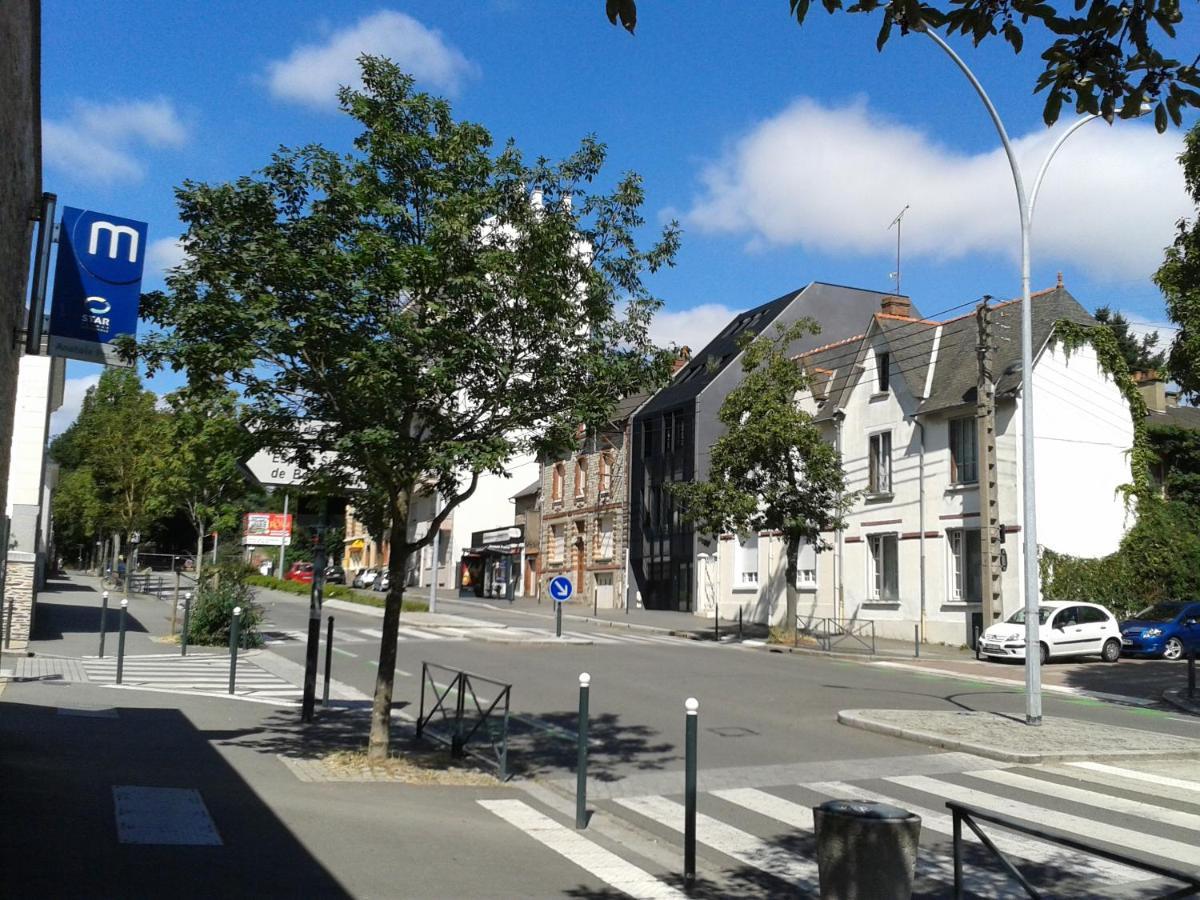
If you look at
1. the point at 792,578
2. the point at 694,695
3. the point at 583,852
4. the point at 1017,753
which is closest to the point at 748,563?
the point at 792,578

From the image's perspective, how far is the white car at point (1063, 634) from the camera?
84.0 feet

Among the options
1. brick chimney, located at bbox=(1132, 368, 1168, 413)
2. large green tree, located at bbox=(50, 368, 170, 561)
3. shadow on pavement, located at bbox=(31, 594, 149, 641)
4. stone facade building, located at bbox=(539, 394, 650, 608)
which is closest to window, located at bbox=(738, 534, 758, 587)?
stone facade building, located at bbox=(539, 394, 650, 608)

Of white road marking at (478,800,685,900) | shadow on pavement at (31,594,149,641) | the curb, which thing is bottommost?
white road marking at (478,800,685,900)

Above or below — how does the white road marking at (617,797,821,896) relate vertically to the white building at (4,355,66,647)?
below

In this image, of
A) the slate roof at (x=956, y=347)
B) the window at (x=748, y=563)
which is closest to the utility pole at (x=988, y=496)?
the slate roof at (x=956, y=347)

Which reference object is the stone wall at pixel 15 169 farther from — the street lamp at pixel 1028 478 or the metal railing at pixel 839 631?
the metal railing at pixel 839 631

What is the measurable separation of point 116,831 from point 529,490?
51.1 meters

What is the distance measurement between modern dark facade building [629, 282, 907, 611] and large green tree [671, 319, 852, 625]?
13.3 metres

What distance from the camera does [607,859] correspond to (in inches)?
306

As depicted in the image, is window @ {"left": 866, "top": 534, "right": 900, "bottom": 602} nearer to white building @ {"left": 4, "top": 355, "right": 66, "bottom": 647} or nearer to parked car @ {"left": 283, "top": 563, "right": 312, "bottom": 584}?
white building @ {"left": 4, "top": 355, "right": 66, "bottom": 647}

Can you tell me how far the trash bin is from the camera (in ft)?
17.7

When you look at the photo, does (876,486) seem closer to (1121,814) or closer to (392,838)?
(1121,814)

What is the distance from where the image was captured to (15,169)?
27.0ft

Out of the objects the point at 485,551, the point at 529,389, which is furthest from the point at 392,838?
the point at 485,551
